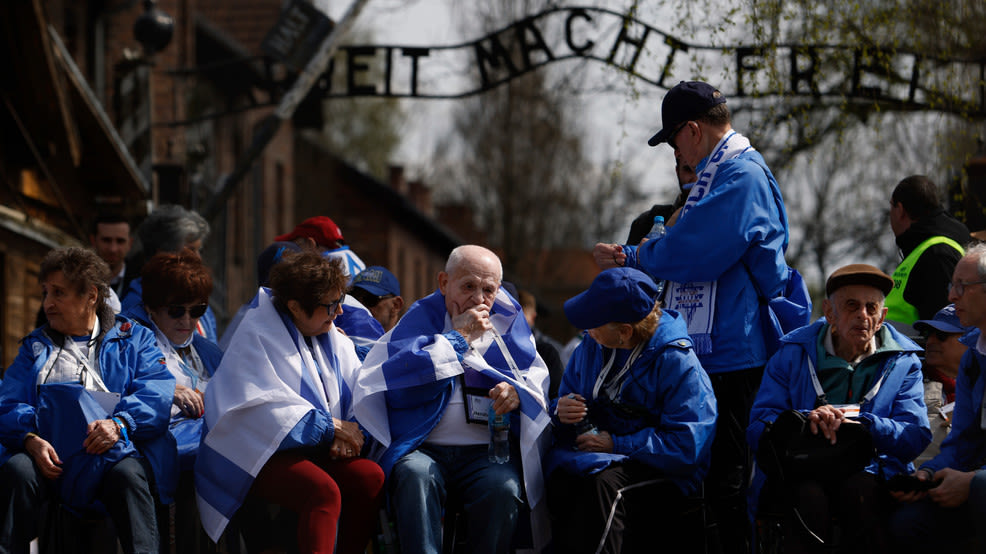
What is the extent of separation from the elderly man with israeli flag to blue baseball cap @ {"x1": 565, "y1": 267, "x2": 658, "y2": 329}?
51 centimetres

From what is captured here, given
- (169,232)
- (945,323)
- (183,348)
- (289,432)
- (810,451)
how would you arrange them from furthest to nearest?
(169,232) → (183,348) → (945,323) → (289,432) → (810,451)

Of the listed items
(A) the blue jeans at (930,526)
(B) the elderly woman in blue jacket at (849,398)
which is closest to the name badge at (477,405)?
(B) the elderly woman in blue jacket at (849,398)

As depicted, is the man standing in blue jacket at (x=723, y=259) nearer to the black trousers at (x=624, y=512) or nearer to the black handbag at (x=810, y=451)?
the black trousers at (x=624, y=512)

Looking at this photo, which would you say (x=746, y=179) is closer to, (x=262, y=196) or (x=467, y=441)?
(x=467, y=441)

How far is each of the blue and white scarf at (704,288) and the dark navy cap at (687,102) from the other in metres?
0.18

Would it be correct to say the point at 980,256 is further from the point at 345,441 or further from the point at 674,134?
the point at 345,441

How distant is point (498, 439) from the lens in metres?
5.96

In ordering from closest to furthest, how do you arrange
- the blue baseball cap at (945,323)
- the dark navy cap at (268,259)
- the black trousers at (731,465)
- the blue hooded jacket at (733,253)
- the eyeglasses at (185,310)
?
the blue hooded jacket at (733,253)
the black trousers at (731,465)
the blue baseball cap at (945,323)
the eyeglasses at (185,310)
the dark navy cap at (268,259)

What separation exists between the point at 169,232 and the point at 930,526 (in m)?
4.61

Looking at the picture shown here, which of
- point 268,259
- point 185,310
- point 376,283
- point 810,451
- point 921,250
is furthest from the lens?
point 376,283

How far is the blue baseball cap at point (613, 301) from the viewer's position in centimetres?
569

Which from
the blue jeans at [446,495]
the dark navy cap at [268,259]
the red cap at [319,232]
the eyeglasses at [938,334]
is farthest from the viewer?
the red cap at [319,232]

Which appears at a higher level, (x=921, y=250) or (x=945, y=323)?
(x=921, y=250)

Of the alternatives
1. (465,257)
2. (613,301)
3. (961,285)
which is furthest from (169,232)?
(961,285)
